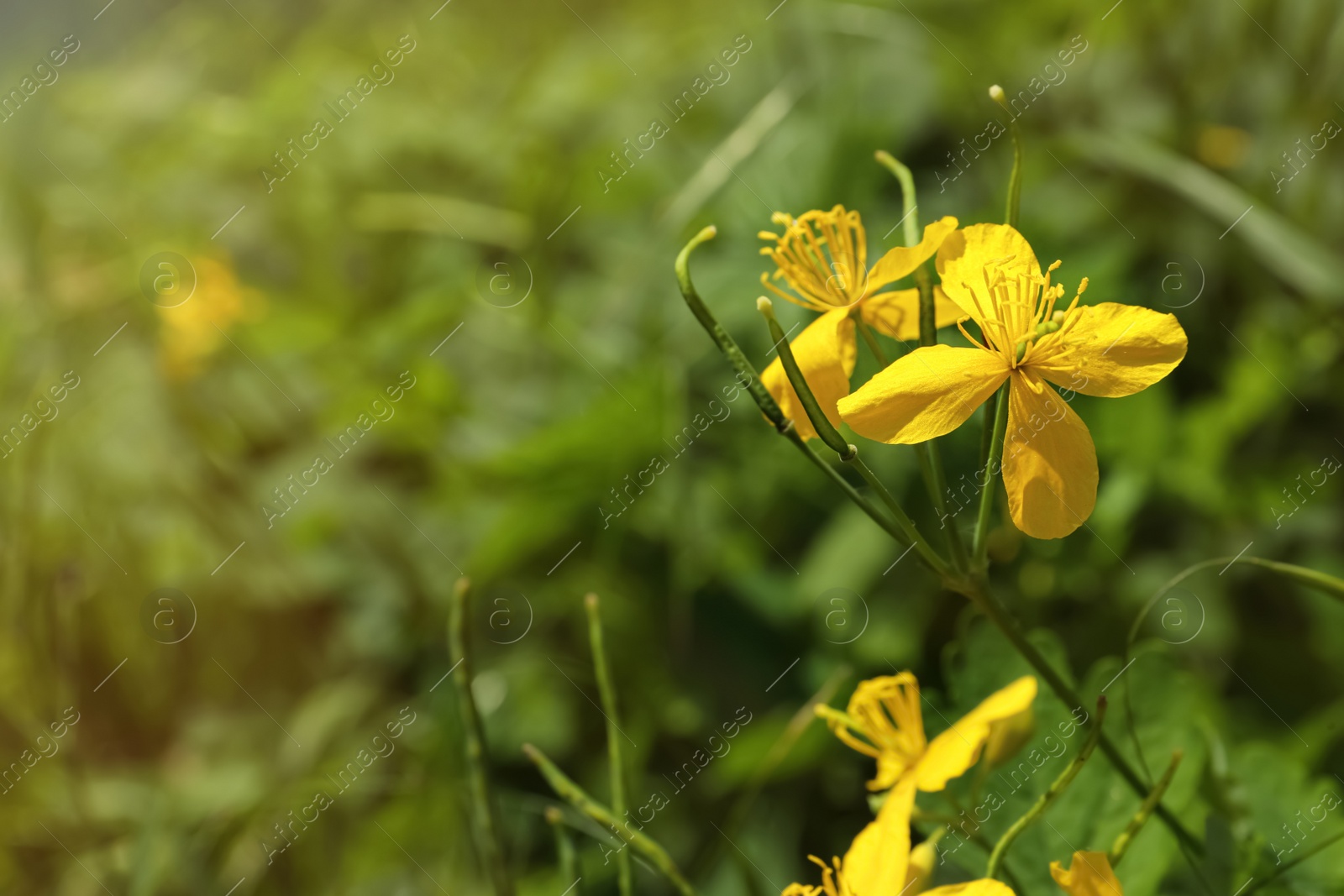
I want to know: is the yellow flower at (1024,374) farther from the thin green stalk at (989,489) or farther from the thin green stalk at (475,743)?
the thin green stalk at (475,743)

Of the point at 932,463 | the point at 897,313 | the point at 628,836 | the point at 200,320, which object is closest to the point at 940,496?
the point at 932,463

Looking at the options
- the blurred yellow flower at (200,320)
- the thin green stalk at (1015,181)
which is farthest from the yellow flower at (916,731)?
the blurred yellow flower at (200,320)

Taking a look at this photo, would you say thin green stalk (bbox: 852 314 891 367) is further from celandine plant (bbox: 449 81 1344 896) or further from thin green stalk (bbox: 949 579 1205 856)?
thin green stalk (bbox: 949 579 1205 856)

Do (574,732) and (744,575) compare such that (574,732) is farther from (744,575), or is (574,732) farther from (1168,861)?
(1168,861)

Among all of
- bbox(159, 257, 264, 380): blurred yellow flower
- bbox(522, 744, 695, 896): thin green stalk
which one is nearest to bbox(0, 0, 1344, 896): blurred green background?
bbox(159, 257, 264, 380): blurred yellow flower

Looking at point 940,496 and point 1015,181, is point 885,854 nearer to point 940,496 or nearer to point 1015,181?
point 940,496

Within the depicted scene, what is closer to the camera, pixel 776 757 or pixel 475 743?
pixel 475 743

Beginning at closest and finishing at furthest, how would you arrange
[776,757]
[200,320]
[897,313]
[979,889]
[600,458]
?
[979,889] → [897,313] → [776,757] → [600,458] → [200,320]
